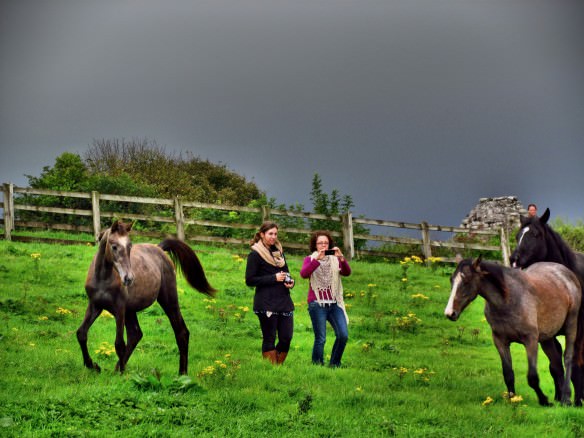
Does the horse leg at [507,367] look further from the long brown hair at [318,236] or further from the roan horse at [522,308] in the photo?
the long brown hair at [318,236]

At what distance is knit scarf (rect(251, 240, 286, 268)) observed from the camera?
31.0ft

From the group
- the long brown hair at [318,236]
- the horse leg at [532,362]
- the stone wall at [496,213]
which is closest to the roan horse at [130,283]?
the long brown hair at [318,236]

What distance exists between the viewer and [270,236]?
9.39m

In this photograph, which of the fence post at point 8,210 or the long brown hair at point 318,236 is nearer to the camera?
the long brown hair at point 318,236

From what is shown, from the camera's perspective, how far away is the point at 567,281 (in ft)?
31.5

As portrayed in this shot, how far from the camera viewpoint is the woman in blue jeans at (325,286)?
31.6 ft

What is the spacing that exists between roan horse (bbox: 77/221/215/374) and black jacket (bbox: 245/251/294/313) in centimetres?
120

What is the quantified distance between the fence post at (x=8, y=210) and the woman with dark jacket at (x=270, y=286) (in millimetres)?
14695

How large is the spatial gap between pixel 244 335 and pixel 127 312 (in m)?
3.70

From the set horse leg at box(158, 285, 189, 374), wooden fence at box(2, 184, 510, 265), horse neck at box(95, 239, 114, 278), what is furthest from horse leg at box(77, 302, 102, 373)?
wooden fence at box(2, 184, 510, 265)

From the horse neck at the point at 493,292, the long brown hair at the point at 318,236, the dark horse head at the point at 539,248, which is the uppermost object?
the long brown hair at the point at 318,236

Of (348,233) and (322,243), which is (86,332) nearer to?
(322,243)

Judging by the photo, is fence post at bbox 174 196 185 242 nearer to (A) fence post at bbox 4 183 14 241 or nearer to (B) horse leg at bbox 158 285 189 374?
(A) fence post at bbox 4 183 14 241

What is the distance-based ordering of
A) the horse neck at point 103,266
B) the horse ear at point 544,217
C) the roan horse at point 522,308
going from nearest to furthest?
the roan horse at point 522,308 < the horse neck at point 103,266 < the horse ear at point 544,217
